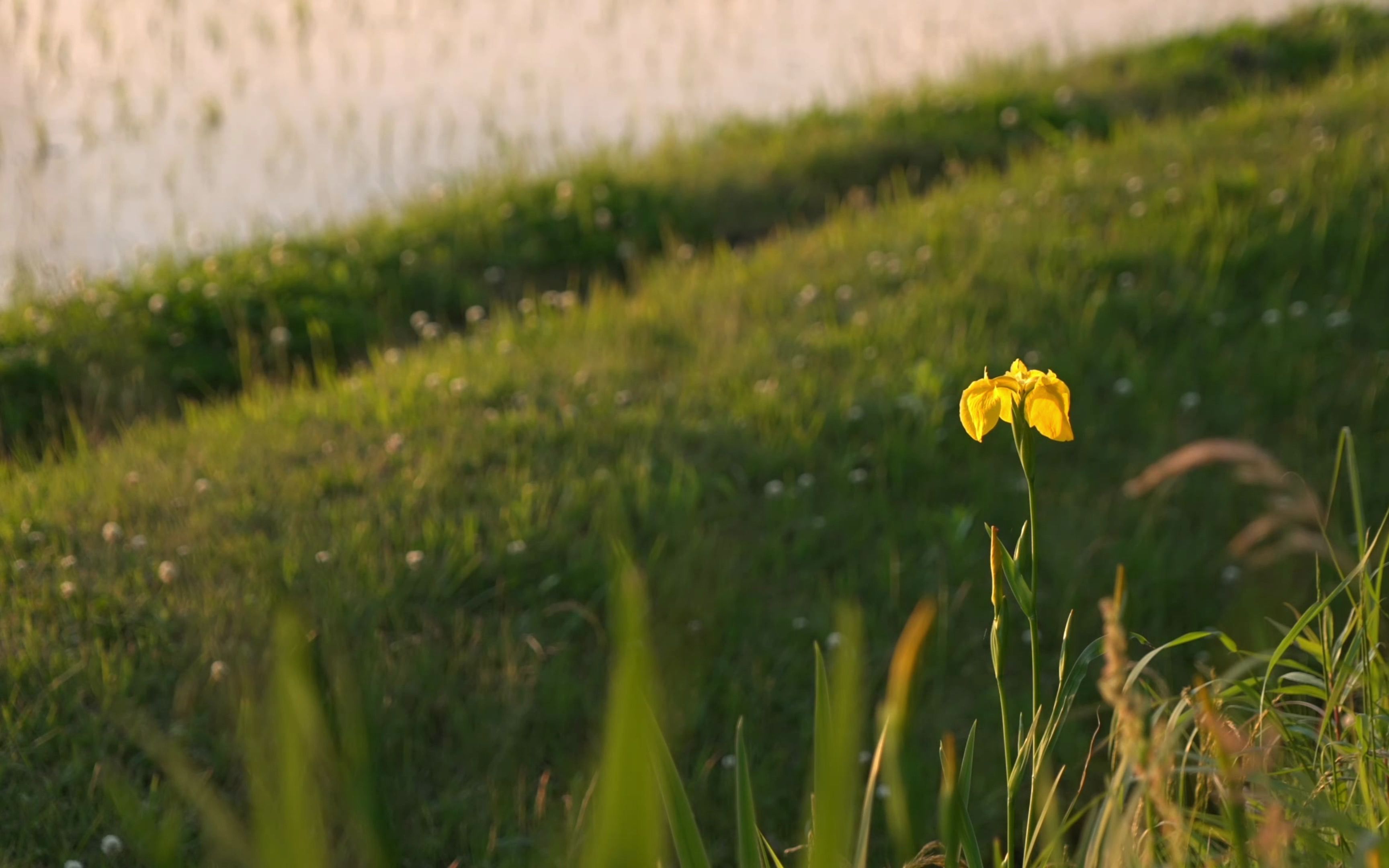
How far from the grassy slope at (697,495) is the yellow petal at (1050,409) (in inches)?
55.3

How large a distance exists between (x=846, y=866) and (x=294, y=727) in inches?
34.1

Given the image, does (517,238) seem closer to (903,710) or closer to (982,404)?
(982,404)

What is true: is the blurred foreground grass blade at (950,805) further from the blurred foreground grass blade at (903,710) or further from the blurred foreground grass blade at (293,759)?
the blurred foreground grass blade at (293,759)

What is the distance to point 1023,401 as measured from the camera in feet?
4.20

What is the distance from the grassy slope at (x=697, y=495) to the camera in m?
2.56

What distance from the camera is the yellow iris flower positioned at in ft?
4.10

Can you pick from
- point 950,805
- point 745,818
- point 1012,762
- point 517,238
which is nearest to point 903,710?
point 950,805

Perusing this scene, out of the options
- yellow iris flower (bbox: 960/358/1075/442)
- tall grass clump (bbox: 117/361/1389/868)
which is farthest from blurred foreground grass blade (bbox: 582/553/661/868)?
yellow iris flower (bbox: 960/358/1075/442)

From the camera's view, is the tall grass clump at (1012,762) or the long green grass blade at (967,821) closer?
the tall grass clump at (1012,762)

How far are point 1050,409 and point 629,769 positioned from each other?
0.79 metres

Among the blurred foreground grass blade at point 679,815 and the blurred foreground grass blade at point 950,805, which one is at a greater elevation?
the blurred foreground grass blade at point 950,805

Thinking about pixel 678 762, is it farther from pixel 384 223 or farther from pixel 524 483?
pixel 384 223

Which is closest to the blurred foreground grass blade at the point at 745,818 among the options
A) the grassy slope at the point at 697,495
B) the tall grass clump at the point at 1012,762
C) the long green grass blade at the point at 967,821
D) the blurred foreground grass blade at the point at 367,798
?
the tall grass clump at the point at 1012,762

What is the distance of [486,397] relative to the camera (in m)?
3.85
